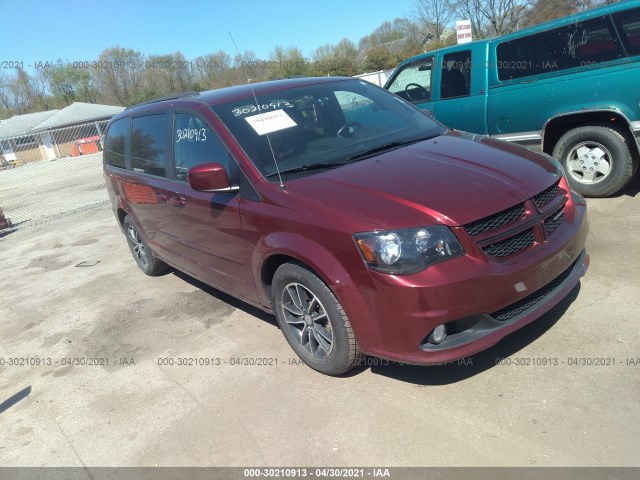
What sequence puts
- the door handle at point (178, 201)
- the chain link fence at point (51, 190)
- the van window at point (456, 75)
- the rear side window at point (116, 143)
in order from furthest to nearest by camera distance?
the chain link fence at point (51, 190) < the van window at point (456, 75) < the rear side window at point (116, 143) < the door handle at point (178, 201)

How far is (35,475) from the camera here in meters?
2.98

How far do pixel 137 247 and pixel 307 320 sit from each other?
Result: 3547 millimetres

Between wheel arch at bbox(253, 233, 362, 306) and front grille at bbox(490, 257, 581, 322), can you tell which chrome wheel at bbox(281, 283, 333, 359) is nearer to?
wheel arch at bbox(253, 233, 362, 306)

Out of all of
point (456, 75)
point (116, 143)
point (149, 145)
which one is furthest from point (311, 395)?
point (456, 75)

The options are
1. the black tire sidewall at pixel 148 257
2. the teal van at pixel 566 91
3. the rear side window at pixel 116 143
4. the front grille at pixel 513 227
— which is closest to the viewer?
the front grille at pixel 513 227

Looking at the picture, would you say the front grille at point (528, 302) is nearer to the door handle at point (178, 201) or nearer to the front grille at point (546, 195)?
the front grille at point (546, 195)

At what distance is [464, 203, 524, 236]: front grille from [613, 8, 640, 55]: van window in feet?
10.9

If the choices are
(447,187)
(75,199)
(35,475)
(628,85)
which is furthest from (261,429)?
(75,199)

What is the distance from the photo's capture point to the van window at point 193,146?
3674 millimetres

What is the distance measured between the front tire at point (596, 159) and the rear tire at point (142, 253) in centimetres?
474

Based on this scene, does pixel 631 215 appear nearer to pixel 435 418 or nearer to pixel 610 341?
pixel 610 341

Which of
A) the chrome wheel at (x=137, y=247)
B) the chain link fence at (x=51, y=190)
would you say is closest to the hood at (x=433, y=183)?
the chrome wheel at (x=137, y=247)

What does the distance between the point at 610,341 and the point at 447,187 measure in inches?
57.4

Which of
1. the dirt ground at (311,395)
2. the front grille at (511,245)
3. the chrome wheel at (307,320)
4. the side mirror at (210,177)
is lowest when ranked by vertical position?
the dirt ground at (311,395)
